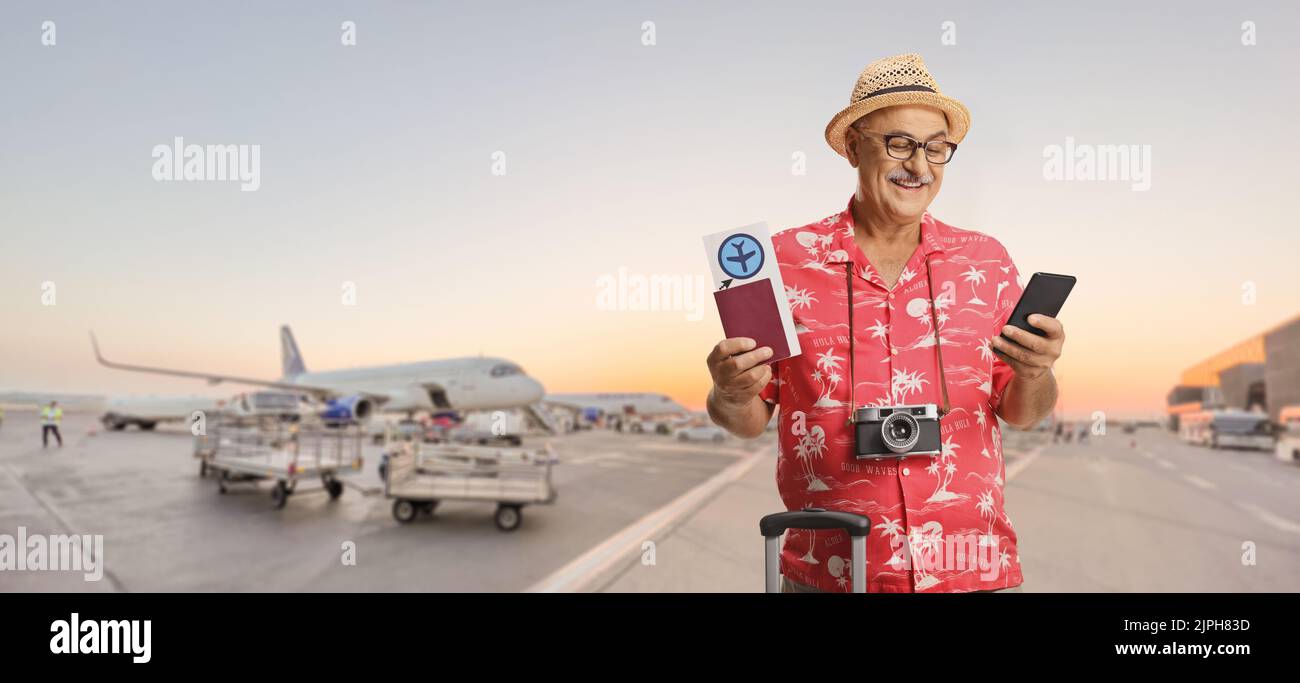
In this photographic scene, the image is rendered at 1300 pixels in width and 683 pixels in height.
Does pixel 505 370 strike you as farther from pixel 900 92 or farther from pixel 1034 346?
pixel 1034 346

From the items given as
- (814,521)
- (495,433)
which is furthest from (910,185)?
(495,433)

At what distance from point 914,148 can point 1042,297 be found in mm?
463

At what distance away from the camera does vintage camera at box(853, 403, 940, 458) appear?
153 cm

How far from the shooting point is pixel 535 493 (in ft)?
29.8

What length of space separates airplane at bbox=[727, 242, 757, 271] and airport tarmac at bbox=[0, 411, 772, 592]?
520 centimetres

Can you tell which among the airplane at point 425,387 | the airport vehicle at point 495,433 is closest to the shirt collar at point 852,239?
the airport vehicle at point 495,433

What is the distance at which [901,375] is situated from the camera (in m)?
1.65

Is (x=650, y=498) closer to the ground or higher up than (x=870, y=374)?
closer to the ground

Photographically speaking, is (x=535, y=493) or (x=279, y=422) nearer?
(x=535, y=493)

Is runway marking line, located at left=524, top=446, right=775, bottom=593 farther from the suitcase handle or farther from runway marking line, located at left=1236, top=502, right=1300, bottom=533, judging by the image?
runway marking line, located at left=1236, top=502, right=1300, bottom=533

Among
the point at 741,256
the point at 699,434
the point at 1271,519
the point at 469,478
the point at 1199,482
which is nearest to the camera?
the point at 741,256
